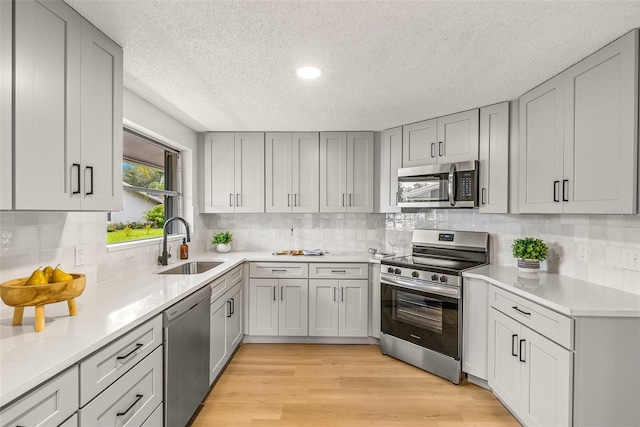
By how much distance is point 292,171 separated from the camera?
3705 millimetres

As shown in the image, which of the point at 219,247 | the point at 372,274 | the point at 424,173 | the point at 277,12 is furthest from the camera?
the point at 219,247

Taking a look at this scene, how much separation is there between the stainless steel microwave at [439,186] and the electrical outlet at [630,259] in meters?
1.07

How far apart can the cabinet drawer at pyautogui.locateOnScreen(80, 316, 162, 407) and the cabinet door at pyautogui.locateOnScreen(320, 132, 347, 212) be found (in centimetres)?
233

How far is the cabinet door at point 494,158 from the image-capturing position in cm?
270

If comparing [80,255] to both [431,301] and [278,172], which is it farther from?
[431,301]

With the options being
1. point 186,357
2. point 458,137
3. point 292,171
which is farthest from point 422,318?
point 292,171

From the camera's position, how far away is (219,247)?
374 centimetres

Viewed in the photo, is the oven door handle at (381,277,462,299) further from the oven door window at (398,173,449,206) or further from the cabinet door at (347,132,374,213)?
the cabinet door at (347,132,374,213)

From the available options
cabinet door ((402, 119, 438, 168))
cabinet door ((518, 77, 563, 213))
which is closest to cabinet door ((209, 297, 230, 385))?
cabinet door ((402, 119, 438, 168))

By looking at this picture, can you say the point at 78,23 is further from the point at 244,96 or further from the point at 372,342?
the point at 372,342

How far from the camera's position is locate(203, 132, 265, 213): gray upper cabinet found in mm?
3699

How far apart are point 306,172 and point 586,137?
2.50 m

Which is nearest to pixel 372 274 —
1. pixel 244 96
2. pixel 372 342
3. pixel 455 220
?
pixel 372 342

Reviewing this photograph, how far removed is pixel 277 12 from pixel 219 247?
2.79 m
